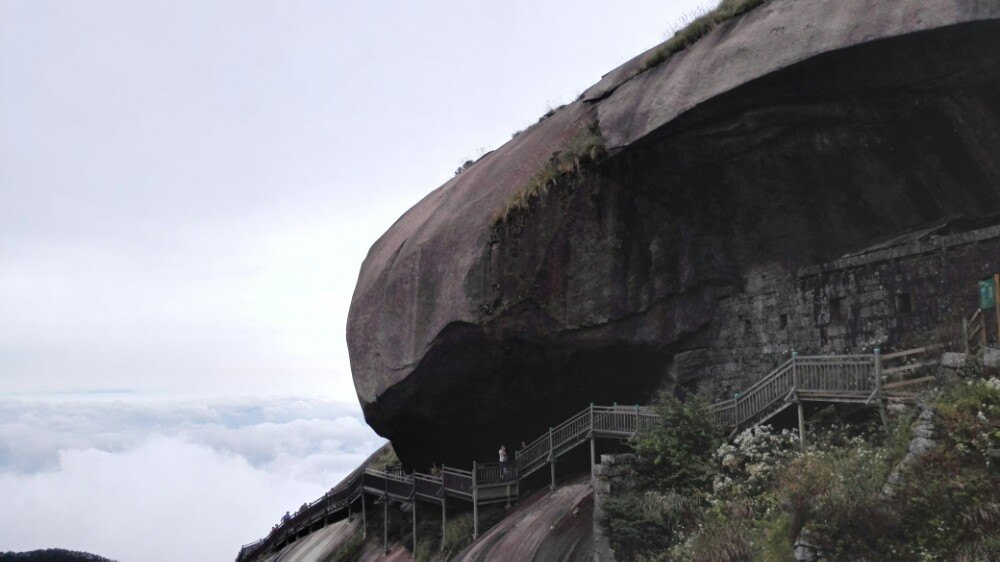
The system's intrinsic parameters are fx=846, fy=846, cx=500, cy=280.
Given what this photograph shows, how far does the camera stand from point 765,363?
21375 millimetres

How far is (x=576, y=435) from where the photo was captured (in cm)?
2303

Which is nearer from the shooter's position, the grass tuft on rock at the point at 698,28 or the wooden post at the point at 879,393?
the wooden post at the point at 879,393

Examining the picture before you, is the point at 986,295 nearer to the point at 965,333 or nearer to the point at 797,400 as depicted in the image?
the point at 965,333

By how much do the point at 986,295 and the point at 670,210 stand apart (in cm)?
832

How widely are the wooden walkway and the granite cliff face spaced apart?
1692mm

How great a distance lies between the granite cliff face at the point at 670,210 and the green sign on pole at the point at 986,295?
10.8 ft

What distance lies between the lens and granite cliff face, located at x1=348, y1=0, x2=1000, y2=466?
18.4 meters

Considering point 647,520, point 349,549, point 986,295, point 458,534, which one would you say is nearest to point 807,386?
point 986,295

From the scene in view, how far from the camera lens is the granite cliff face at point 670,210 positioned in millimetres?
18375

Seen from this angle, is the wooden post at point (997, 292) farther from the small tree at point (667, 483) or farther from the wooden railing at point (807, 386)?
the small tree at point (667, 483)

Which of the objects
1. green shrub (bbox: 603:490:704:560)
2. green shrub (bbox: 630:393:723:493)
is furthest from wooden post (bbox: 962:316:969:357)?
green shrub (bbox: 603:490:704:560)

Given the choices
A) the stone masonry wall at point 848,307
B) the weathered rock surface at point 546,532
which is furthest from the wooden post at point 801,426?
the weathered rock surface at point 546,532

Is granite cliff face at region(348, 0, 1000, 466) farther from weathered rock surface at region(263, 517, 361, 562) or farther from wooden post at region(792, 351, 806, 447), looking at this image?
weathered rock surface at region(263, 517, 361, 562)

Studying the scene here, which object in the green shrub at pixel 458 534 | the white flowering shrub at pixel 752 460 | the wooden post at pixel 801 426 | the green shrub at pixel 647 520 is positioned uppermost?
the wooden post at pixel 801 426
